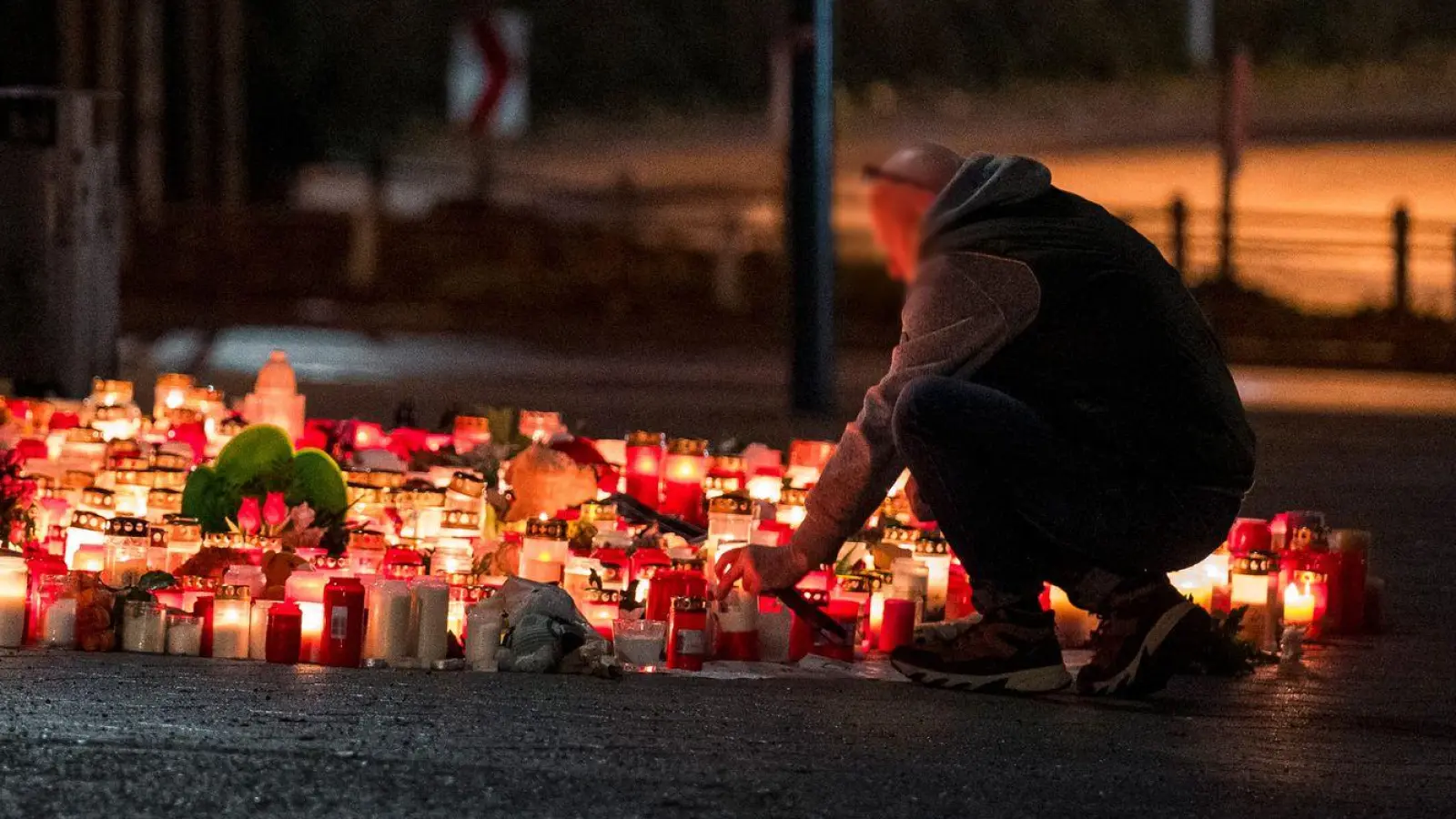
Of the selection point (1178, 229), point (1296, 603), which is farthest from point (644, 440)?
point (1178, 229)

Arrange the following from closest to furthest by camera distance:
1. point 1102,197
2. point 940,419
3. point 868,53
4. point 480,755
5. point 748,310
Answer: point 480,755
point 940,419
point 748,310
point 1102,197
point 868,53

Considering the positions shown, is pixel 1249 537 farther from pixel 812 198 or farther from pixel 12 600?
pixel 812 198

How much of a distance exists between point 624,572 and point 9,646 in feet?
4.96

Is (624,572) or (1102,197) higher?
(1102,197)

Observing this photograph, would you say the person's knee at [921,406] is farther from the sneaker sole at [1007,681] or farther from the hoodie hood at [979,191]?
the sneaker sole at [1007,681]

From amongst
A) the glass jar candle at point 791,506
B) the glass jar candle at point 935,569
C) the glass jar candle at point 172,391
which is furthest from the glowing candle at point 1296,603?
the glass jar candle at point 172,391

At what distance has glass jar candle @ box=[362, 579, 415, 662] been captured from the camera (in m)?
6.02

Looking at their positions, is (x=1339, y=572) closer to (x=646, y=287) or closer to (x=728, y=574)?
(x=728, y=574)

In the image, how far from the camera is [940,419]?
5828mm

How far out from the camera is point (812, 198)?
12.9m

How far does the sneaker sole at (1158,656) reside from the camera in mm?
5988

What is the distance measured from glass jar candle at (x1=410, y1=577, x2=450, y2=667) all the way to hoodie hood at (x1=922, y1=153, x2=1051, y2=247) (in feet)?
4.45

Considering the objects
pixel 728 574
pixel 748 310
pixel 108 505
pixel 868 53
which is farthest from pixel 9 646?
pixel 868 53

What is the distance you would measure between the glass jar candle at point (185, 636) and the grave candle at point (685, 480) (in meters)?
2.11
